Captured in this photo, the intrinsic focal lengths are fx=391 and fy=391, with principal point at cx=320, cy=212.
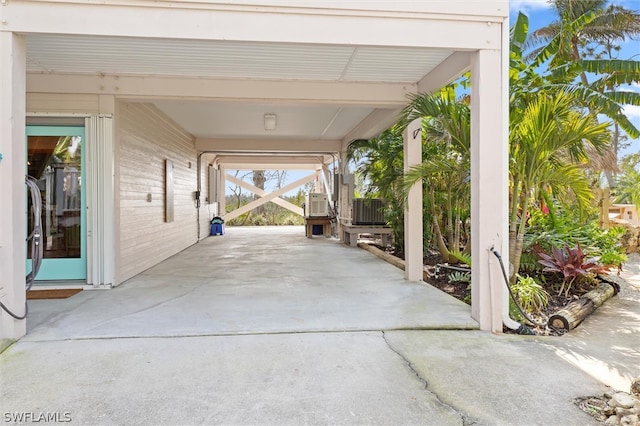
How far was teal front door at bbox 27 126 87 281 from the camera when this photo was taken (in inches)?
205

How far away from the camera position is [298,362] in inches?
113

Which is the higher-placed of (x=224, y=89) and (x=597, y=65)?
(x=597, y=65)

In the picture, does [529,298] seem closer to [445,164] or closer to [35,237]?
[445,164]

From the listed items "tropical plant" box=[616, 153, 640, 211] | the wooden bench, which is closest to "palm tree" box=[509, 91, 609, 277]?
the wooden bench

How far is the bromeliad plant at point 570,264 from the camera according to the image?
16.0 ft

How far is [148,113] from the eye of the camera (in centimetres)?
680

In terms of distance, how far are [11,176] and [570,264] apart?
19.7 ft

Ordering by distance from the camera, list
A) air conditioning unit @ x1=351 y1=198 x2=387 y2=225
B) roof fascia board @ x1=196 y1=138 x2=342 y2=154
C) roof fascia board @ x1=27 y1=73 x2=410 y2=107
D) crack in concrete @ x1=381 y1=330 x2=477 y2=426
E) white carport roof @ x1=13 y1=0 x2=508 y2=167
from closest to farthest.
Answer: crack in concrete @ x1=381 y1=330 x2=477 y2=426 < white carport roof @ x1=13 y1=0 x2=508 y2=167 < roof fascia board @ x1=27 y1=73 x2=410 y2=107 < air conditioning unit @ x1=351 y1=198 x2=387 y2=225 < roof fascia board @ x1=196 y1=138 x2=342 y2=154

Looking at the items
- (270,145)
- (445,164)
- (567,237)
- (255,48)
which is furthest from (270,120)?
(567,237)

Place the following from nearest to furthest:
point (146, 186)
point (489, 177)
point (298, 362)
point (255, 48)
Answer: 1. point (298, 362)
2. point (489, 177)
3. point (255, 48)
4. point (146, 186)

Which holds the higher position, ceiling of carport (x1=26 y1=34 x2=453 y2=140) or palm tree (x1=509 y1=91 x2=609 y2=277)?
ceiling of carport (x1=26 y1=34 x2=453 y2=140)

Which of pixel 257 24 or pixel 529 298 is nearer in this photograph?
pixel 257 24

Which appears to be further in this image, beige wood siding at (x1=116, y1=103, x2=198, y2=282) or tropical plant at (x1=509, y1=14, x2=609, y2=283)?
beige wood siding at (x1=116, y1=103, x2=198, y2=282)

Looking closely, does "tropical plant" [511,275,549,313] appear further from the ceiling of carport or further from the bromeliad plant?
the ceiling of carport
